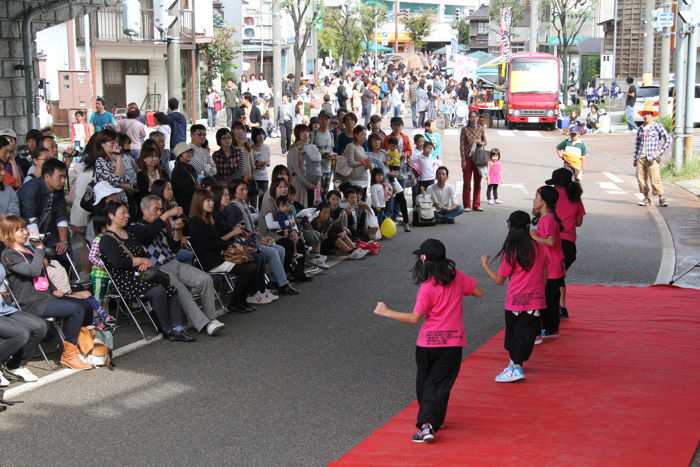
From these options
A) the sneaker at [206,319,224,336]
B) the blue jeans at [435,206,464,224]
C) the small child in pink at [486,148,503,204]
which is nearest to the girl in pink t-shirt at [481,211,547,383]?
the sneaker at [206,319,224,336]

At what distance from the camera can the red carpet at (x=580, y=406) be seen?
738cm

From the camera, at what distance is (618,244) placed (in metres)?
17.1

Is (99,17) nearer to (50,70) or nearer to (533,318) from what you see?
(50,70)

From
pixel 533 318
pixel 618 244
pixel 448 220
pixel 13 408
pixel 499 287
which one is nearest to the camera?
pixel 13 408

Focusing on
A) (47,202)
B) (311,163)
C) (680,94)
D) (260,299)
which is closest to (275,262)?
(260,299)

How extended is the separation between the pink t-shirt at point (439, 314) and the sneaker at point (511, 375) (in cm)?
170

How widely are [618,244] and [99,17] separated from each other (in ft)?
86.4

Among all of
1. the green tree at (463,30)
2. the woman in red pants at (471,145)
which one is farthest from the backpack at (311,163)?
the green tree at (463,30)

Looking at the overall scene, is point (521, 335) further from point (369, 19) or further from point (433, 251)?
point (369, 19)

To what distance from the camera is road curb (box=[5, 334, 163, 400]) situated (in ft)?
29.3

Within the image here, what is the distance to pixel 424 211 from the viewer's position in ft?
62.0

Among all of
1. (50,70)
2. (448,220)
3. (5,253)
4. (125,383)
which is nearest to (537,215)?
(125,383)

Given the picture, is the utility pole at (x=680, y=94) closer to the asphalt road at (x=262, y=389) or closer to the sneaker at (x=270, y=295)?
the asphalt road at (x=262, y=389)

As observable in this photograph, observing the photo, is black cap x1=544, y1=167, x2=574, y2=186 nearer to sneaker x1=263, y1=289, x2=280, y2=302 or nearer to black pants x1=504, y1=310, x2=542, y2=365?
black pants x1=504, y1=310, x2=542, y2=365
